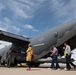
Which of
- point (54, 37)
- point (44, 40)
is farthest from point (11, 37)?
point (54, 37)

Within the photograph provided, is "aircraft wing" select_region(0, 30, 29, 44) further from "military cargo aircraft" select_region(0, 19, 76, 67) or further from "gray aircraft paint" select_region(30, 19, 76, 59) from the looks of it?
"gray aircraft paint" select_region(30, 19, 76, 59)

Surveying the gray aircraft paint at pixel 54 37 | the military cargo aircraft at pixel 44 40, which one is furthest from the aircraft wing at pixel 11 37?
the gray aircraft paint at pixel 54 37

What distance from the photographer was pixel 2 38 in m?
19.9

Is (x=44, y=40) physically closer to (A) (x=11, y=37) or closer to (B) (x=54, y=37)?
(B) (x=54, y=37)

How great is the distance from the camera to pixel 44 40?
1809 centimetres

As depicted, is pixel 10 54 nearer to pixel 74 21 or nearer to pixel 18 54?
pixel 18 54

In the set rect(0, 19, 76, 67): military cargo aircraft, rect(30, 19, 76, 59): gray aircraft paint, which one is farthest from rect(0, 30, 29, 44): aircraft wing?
rect(30, 19, 76, 59): gray aircraft paint

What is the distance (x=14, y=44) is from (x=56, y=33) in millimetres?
6071

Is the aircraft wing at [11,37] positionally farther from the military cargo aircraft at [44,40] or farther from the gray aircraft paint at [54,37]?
the gray aircraft paint at [54,37]

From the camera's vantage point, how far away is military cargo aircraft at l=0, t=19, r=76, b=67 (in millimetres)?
16844

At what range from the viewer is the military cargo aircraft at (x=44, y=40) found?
55.3ft

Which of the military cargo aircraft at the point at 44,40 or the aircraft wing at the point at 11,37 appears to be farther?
the aircraft wing at the point at 11,37

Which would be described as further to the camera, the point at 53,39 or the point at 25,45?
the point at 25,45

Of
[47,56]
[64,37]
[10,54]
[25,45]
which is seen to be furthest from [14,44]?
[64,37]
